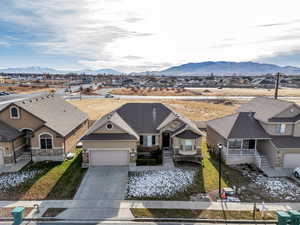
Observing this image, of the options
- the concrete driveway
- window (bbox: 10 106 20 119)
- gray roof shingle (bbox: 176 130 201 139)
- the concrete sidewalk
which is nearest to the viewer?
the concrete sidewalk

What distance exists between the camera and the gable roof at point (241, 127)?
22.9 m

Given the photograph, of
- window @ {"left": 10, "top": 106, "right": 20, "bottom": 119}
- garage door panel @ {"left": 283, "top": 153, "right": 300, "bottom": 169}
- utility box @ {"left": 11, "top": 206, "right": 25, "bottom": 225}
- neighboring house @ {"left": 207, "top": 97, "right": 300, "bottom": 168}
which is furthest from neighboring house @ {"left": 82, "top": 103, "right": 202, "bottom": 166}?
garage door panel @ {"left": 283, "top": 153, "right": 300, "bottom": 169}

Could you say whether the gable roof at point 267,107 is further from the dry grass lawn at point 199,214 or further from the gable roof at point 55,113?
the gable roof at point 55,113

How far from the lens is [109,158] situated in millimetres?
22203

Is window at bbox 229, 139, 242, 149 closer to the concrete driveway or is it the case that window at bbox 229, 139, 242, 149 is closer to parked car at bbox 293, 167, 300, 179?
parked car at bbox 293, 167, 300, 179

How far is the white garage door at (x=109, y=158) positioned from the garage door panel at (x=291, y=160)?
57.2 feet

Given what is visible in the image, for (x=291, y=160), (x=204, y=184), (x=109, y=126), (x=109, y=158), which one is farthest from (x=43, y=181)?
(x=291, y=160)

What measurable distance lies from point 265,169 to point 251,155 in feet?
6.84

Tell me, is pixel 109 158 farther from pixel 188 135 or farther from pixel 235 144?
pixel 235 144

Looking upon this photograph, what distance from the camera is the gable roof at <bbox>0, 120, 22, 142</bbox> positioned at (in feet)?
70.8

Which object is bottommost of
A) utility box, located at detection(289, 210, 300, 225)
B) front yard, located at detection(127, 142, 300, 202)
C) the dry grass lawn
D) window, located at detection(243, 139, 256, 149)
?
the dry grass lawn

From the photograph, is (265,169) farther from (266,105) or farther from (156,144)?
(156,144)

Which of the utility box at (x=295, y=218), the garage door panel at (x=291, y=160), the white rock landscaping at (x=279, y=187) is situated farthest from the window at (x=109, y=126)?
the garage door panel at (x=291, y=160)

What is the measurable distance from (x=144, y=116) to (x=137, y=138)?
5.52m
